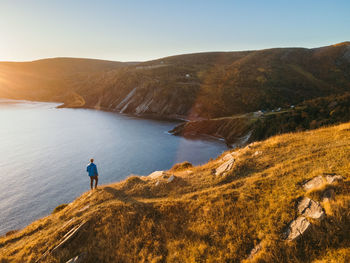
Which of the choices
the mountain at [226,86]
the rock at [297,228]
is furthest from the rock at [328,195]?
the mountain at [226,86]

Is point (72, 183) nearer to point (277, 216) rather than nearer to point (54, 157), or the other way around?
point (54, 157)

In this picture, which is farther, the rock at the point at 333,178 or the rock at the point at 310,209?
the rock at the point at 333,178

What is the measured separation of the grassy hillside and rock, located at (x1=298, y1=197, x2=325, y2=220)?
0.13m

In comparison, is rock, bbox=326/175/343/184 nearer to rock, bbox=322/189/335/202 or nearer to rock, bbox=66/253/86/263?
rock, bbox=322/189/335/202

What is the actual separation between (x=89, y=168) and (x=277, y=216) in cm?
1297

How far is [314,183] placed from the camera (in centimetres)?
907

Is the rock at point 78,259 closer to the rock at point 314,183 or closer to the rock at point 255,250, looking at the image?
the rock at point 255,250

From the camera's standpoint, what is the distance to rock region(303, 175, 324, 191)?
28.9 ft

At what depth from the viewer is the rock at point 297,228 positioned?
279 inches

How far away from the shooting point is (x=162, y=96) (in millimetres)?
102562

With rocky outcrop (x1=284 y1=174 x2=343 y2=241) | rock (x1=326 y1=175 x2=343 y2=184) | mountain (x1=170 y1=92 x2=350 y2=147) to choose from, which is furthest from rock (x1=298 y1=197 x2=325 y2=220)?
mountain (x1=170 y1=92 x2=350 y2=147)

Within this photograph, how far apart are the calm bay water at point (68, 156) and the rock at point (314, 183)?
31.1 meters

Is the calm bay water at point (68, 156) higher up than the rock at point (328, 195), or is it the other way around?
the rock at point (328, 195)

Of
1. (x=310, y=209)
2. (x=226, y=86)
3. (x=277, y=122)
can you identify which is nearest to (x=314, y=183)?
(x=310, y=209)
